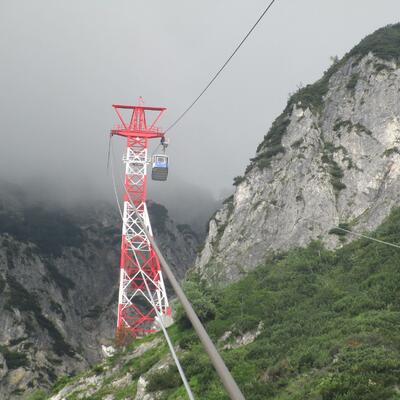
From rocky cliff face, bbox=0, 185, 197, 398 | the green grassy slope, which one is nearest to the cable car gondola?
the green grassy slope

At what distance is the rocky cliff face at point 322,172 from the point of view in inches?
1801

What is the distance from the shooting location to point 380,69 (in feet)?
189

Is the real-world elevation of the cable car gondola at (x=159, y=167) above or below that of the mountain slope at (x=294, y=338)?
above

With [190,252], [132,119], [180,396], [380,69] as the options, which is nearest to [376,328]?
[180,396]

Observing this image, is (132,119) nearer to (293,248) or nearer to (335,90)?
(293,248)

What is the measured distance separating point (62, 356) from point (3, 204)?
63043 millimetres

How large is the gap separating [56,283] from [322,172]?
7770 centimetres

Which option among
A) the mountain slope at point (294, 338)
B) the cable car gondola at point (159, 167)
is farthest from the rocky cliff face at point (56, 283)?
the cable car gondola at point (159, 167)

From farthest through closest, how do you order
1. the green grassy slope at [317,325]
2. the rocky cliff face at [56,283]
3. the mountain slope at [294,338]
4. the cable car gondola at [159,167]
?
the rocky cliff face at [56,283], the cable car gondola at [159,167], the mountain slope at [294,338], the green grassy slope at [317,325]

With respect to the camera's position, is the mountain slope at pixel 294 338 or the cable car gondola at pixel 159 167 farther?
the cable car gondola at pixel 159 167

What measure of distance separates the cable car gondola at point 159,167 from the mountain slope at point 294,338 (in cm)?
1214

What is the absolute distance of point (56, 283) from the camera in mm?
108875

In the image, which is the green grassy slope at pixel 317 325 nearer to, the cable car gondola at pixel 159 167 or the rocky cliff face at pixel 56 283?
the cable car gondola at pixel 159 167

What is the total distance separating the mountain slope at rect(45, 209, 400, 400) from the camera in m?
17.6
